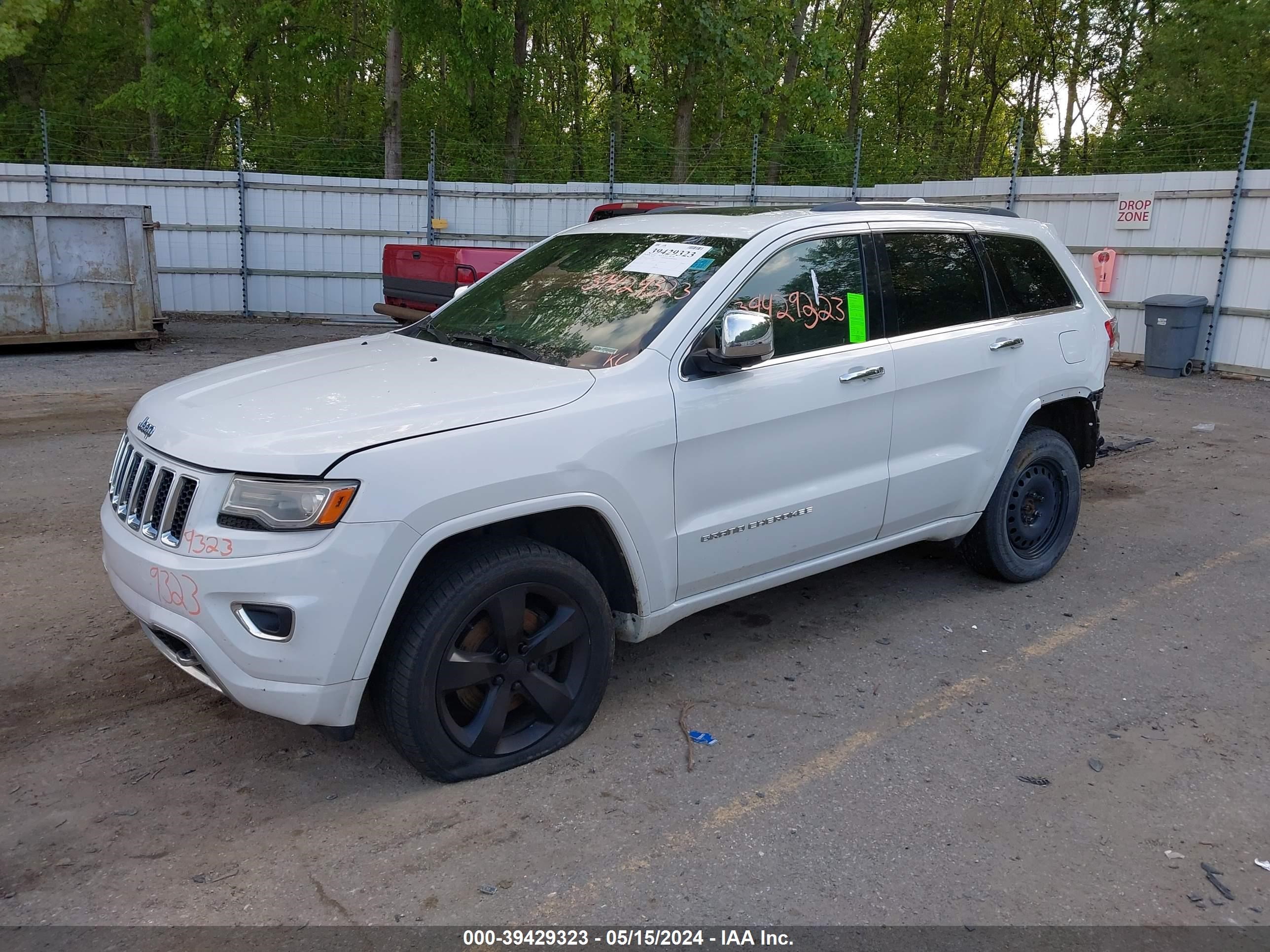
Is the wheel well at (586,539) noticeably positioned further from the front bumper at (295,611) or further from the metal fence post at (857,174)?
the metal fence post at (857,174)

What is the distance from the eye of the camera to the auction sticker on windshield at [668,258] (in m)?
4.05

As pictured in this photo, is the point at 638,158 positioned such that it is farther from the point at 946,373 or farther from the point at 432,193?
the point at 946,373

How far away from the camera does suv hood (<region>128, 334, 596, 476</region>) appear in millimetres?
3053

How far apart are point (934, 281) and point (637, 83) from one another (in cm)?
1694

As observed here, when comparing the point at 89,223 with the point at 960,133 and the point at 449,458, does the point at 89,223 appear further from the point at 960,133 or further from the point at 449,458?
the point at 960,133

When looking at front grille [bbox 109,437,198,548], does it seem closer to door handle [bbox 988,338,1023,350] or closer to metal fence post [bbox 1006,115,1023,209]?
door handle [bbox 988,338,1023,350]

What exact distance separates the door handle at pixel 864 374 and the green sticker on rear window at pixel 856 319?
135 millimetres

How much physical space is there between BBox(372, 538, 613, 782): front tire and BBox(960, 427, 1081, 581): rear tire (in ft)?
7.91

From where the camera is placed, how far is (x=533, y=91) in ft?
87.9

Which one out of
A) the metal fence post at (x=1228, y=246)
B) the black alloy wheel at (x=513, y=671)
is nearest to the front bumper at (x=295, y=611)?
the black alloy wheel at (x=513, y=671)

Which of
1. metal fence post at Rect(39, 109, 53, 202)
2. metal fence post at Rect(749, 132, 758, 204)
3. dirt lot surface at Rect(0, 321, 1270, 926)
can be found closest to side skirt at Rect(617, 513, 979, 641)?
dirt lot surface at Rect(0, 321, 1270, 926)

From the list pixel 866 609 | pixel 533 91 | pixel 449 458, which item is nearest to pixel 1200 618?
pixel 866 609

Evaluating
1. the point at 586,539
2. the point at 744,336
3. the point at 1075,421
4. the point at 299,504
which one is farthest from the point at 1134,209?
the point at 299,504

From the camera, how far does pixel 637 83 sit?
792 inches
